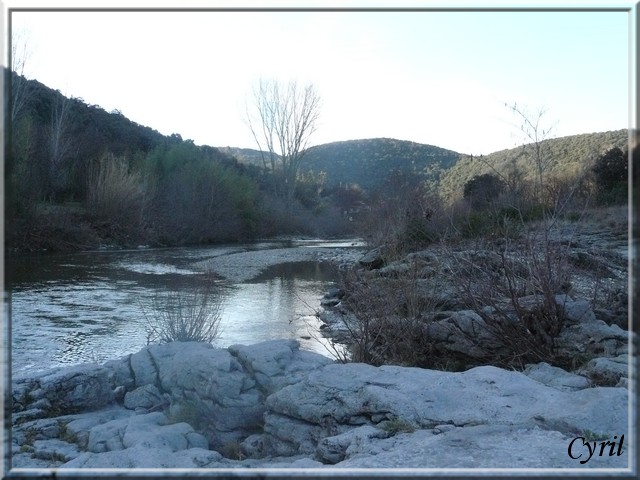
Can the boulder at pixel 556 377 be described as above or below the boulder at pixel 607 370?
below

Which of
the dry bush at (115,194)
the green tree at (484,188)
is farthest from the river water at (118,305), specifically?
the dry bush at (115,194)

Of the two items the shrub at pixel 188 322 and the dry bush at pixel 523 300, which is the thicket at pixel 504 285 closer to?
the dry bush at pixel 523 300

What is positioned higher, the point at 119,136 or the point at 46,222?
the point at 119,136

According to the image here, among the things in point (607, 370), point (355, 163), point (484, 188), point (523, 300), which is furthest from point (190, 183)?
point (607, 370)

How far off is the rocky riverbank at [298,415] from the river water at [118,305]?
1.06 metres

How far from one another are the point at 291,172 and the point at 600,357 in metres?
27.0

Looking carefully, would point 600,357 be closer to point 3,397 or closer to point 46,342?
point 3,397

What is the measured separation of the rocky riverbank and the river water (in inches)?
41.8

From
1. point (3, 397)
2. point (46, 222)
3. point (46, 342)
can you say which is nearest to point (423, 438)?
point (3, 397)

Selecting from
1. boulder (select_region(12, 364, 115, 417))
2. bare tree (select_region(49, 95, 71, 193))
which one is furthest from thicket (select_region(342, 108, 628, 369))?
bare tree (select_region(49, 95, 71, 193))

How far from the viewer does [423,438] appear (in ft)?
9.56

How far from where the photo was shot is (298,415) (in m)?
3.92

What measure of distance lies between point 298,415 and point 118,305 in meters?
7.41

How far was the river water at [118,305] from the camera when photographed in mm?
7387
